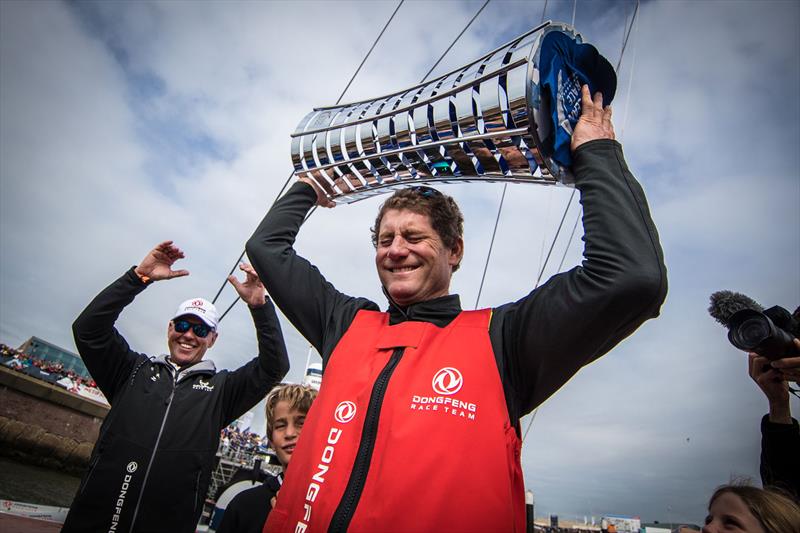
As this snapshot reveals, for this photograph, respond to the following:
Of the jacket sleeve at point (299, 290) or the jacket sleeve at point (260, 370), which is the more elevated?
the jacket sleeve at point (299, 290)

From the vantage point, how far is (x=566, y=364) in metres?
1.14

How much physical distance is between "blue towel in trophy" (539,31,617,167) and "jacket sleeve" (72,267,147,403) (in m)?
2.79

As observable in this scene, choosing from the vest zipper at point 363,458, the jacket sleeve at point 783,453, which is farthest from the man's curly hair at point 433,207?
the jacket sleeve at point 783,453

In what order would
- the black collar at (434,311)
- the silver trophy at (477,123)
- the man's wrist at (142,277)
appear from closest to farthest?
1. the silver trophy at (477,123)
2. the black collar at (434,311)
3. the man's wrist at (142,277)

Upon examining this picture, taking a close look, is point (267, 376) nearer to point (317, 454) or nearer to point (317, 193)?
point (317, 193)

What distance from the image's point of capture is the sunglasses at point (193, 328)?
3.13 meters

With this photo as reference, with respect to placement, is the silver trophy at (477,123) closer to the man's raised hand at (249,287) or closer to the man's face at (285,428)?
the man's raised hand at (249,287)

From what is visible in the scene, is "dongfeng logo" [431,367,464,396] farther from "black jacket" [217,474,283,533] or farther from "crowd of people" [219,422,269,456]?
"crowd of people" [219,422,269,456]

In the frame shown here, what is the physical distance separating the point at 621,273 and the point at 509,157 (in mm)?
553

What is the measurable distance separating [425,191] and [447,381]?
835 millimetres

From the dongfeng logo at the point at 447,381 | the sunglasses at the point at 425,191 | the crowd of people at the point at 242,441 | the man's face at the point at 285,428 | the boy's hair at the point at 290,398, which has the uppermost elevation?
the sunglasses at the point at 425,191

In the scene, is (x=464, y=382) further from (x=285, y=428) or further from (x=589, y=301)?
(x=285, y=428)

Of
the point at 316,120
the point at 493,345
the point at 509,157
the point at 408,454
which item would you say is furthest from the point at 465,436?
the point at 316,120

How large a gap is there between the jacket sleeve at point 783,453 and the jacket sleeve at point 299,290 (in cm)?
222
